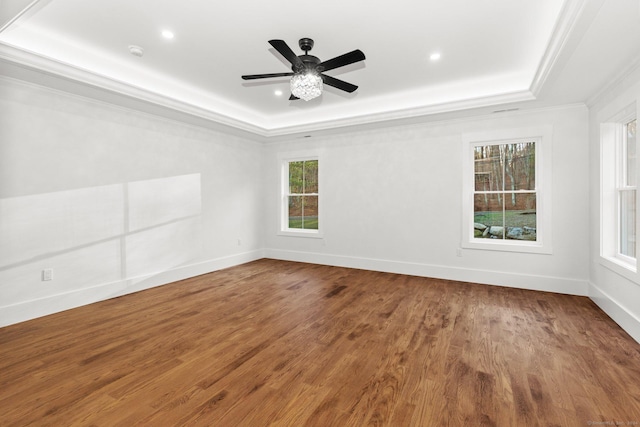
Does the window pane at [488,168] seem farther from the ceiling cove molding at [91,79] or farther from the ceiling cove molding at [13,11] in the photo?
the ceiling cove molding at [13,11]

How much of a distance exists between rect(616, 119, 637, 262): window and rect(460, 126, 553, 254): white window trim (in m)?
0.77

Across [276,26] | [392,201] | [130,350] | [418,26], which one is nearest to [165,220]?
[130,350]

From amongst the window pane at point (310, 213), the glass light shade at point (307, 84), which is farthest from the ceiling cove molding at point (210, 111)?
the glass light shade at point (307, 84)

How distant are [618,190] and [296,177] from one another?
492cm

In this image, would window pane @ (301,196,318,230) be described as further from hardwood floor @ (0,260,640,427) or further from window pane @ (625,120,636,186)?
window pane @ (625,120,636,186)

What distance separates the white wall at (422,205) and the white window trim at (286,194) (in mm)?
88

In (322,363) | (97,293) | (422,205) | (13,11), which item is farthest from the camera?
(422,205)

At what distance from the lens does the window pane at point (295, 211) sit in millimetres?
6340

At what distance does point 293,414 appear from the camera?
172 centimetres

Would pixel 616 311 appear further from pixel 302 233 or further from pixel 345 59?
pixel 302 233

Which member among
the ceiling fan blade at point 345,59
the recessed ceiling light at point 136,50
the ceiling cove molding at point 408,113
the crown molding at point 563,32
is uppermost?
the recessed ceiling light at point 136,50

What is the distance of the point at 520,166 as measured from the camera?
4.37 meters

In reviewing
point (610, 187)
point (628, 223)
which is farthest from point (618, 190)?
point (628, 223)

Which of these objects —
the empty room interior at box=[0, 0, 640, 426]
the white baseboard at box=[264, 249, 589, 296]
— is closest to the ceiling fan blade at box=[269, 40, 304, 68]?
the empty room interior at box=[0, 0, 640, 426]
